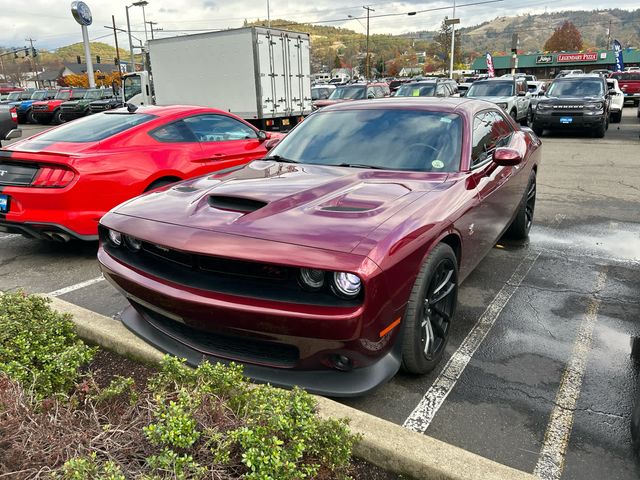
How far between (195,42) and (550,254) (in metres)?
12.6

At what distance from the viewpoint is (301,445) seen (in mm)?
1767

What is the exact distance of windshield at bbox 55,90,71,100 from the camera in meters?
27.8

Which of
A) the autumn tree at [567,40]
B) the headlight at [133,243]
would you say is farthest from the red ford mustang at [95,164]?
the autumn tree at [567,40]

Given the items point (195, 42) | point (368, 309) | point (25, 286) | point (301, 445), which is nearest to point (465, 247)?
point (368, 309)

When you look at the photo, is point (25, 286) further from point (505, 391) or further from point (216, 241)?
point (505, 391)

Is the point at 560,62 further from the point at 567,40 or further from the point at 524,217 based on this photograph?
the point at 524,217

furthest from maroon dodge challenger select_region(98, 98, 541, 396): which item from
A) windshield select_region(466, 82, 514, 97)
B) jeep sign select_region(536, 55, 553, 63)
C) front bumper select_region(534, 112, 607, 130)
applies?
jeep sign select_region(536, 55, 553, 63)

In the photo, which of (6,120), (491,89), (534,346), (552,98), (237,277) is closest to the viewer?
(237,277)

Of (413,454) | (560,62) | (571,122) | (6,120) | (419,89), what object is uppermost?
(560,62)

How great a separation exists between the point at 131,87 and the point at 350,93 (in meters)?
8.77

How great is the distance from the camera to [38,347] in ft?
8.64

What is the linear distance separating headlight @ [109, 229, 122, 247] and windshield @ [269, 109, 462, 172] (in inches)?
58.5

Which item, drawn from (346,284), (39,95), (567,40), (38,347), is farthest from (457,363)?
(567,40)

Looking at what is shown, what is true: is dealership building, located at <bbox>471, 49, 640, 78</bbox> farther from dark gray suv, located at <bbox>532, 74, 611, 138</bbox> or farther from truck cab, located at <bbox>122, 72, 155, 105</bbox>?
truck cab, located at <bbox>122, 72, 155, 105</bbox>
